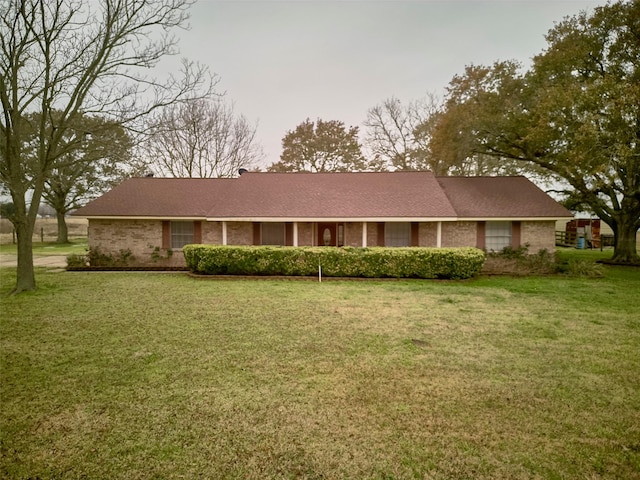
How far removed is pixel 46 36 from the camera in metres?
9.17

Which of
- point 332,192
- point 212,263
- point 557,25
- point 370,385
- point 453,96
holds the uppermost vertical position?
point 557,25

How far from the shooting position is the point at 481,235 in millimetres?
15359

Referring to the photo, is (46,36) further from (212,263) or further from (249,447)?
(249,447)

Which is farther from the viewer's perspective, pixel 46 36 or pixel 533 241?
pixel 533 241

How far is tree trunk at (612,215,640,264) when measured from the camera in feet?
53.7

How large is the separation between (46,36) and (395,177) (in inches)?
582

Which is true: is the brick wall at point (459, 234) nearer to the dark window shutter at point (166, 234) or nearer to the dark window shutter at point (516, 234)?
the dark window shutter at point (516, 234)

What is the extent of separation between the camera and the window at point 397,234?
51.4ft

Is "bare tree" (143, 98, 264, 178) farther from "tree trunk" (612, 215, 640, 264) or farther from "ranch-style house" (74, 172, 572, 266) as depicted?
"tree trunk" (612, 215, 640, 264)

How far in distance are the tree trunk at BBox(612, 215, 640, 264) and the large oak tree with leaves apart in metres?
0.04

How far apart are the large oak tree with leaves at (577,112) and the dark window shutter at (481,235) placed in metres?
3.94

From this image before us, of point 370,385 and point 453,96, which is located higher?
point 453,96

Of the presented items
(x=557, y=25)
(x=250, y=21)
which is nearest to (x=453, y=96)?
(x=557, y=25)

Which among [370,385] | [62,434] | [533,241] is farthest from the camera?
[533,241]
